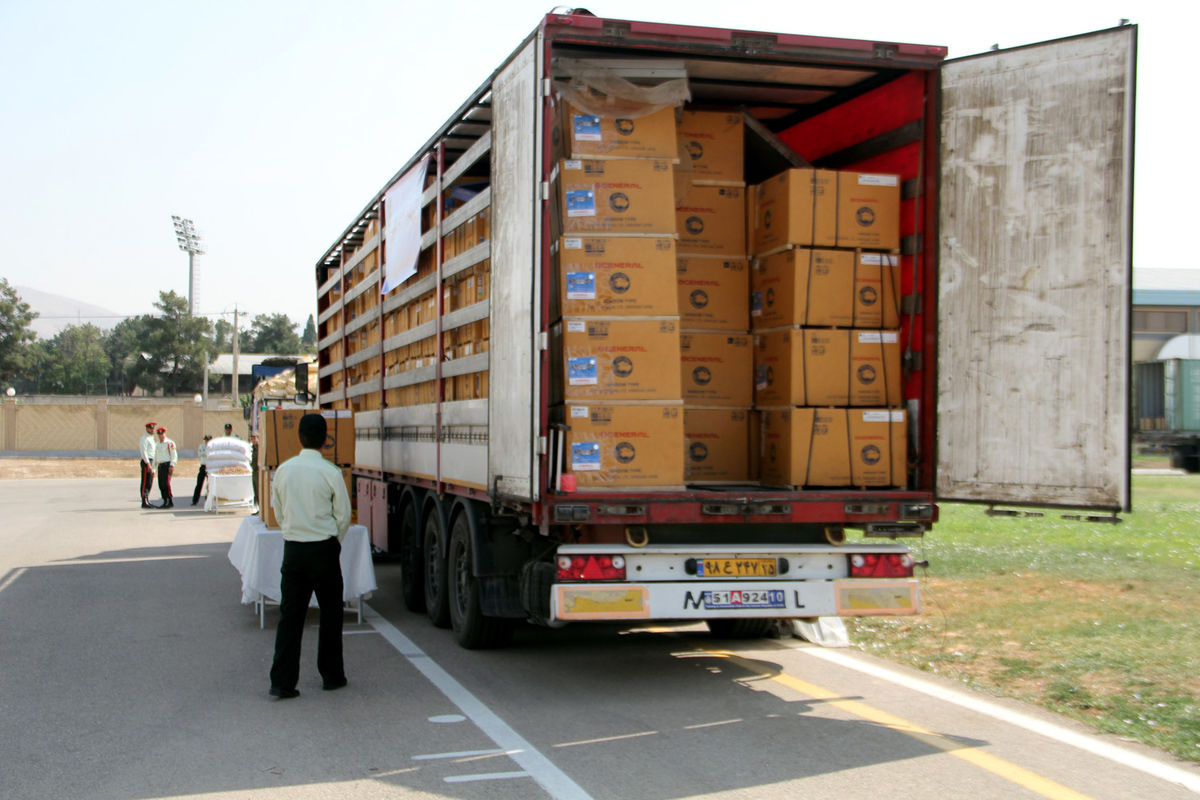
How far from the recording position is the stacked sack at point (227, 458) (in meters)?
21.5

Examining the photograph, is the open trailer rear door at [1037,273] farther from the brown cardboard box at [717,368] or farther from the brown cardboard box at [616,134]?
the brown cardboard box at [616,134]

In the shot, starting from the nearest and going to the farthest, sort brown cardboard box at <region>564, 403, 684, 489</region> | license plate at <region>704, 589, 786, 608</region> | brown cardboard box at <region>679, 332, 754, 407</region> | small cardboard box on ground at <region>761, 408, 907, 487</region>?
1. license plate at <region>704, 589, 786, 608</region>
2. brown cardboard box at <region>564, 403, 684, 489</region>
3. small cardboard box on ground at <region>761, 408, 907, 487</region>
4. brown cardboard box at <region>679, 332, 754, 407</region>

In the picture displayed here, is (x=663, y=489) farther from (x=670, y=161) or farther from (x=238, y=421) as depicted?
(x=238, y=421)

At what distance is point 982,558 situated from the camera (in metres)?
12.0

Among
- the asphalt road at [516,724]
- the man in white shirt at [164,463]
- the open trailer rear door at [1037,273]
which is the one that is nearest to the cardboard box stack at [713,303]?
the open trailer rear door at [1037,273]

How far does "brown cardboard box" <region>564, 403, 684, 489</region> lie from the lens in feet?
21.1

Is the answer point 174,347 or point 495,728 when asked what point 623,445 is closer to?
point 495,728

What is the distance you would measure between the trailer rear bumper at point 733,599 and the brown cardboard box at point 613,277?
1589 mm

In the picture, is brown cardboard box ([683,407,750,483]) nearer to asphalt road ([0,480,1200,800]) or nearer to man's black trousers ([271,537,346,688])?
asphalt road ([0,480,1200,800])

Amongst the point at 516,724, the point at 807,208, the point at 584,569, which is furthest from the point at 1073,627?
the point at 516,724

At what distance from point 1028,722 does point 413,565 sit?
522 centimetres

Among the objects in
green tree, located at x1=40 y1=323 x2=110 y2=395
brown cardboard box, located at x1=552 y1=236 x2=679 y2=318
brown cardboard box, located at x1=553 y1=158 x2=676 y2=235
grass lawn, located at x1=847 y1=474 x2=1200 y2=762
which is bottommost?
grass lawn, located at x1=847 y1=474 x2=1200 y2=762

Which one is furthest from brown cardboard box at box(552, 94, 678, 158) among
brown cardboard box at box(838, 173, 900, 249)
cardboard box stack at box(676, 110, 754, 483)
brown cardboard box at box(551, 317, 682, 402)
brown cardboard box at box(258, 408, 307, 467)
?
brown cardboard box at box(258, 408, 307, 467)

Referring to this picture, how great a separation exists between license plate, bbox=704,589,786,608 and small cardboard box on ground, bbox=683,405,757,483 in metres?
1.14
